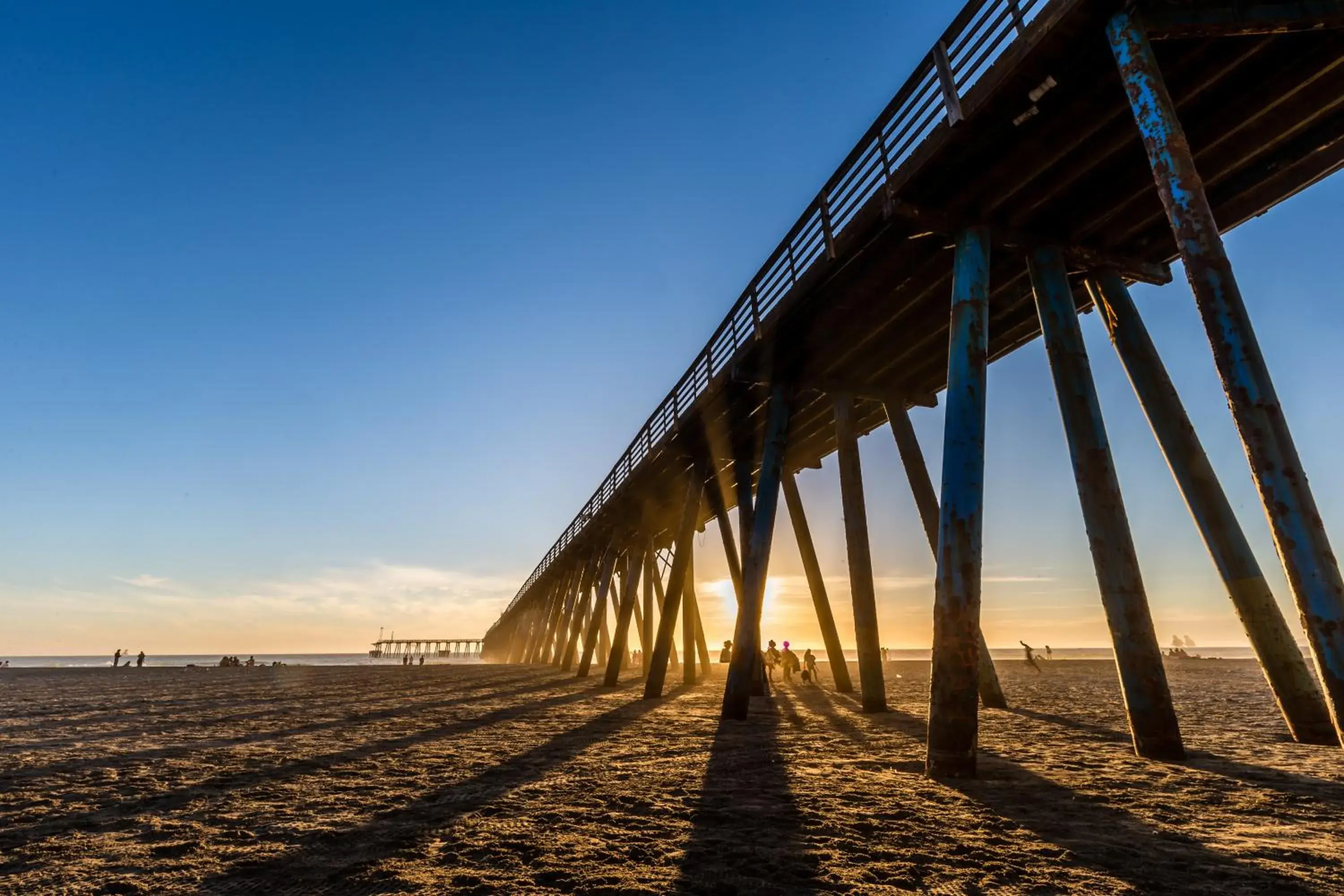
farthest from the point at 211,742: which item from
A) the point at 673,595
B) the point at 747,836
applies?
the point at 673,595

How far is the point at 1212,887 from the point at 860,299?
7.53 m

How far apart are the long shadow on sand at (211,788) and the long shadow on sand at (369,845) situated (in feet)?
5.52

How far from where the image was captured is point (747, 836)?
145 inches

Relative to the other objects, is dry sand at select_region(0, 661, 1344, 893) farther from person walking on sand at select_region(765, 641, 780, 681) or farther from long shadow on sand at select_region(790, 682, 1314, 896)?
person walking on sand at select_region(765, 641, 780, 681)

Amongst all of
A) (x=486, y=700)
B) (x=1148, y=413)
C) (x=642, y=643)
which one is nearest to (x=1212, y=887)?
(x=1148, y=413)

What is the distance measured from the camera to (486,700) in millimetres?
13789

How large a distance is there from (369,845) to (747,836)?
2227mm

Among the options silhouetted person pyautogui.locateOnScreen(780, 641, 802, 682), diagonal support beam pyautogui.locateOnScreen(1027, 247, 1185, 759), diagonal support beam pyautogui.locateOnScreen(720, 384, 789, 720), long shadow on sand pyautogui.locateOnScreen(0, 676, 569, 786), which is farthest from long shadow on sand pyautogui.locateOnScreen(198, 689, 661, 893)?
silhouetted person pyautogui.locateOnScreen(780, 641, 802, 682)

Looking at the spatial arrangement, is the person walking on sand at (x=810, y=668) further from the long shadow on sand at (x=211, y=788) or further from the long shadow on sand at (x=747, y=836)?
the long shadow on sand at (x=747, y=836)

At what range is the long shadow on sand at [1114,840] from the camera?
2.84 meters

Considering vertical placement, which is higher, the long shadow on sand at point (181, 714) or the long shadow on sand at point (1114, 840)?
the long shadow on sand at point (1114, 840)

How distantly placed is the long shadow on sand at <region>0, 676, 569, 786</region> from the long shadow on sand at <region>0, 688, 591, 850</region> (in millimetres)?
1431

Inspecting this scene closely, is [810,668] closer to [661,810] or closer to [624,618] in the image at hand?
[624,618]

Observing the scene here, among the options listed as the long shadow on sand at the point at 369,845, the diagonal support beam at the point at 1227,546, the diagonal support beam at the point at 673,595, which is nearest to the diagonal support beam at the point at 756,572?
the diagonal support beam at the point at 673,595
